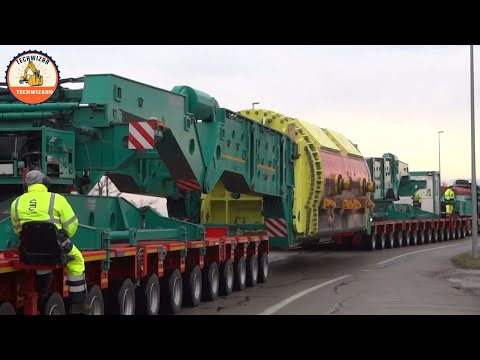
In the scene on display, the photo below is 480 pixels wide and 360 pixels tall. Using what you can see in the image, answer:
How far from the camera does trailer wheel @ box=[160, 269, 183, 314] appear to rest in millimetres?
12688

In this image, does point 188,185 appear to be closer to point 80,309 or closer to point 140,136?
point 140,136

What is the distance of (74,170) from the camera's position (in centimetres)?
1162

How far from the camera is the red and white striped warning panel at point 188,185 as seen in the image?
48.4 ft

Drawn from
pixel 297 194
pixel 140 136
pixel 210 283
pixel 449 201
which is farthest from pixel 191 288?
pixel 449 201

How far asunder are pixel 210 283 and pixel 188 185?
6.15 ft

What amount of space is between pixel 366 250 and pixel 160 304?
792 inches

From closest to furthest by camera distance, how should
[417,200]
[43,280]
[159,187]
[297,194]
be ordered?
1. [43,280]
2. [159,187]
3. [297,194]
4. [417,200]

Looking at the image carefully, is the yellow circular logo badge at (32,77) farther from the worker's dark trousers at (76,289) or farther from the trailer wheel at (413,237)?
the trailer wheel at (413,237)

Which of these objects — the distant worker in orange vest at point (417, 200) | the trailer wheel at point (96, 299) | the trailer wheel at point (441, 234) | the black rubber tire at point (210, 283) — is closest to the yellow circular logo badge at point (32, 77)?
the trailer wheel at point (96, 299)

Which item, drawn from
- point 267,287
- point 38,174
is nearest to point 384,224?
point 267,287

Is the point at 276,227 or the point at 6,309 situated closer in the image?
the point at 6,309

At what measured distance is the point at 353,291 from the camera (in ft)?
53.9
